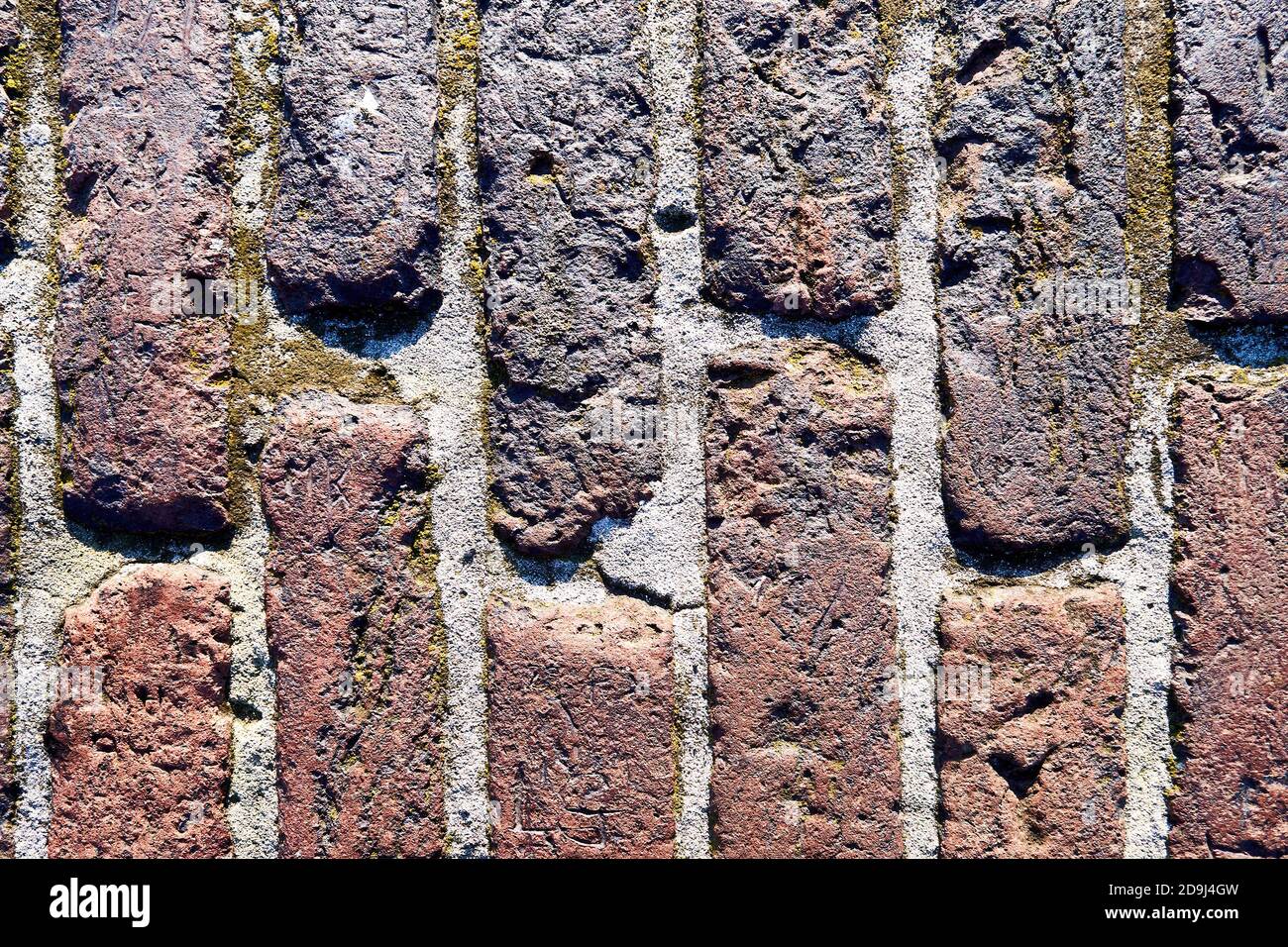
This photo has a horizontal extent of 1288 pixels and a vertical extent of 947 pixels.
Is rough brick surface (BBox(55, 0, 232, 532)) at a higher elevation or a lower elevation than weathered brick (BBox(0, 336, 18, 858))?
higher

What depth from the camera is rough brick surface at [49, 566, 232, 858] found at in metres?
1.01

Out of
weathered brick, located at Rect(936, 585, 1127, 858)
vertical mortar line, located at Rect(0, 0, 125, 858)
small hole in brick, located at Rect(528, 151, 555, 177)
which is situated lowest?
weathered brick, located at Rect(936, 585, 1127, 858)

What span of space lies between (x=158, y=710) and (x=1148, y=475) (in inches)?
50.6

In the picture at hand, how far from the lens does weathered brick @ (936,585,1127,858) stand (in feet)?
3.30

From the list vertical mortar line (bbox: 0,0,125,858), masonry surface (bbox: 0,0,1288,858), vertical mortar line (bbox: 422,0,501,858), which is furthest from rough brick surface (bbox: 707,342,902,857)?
vertical mortar line (bbox: 0,0,125,858)

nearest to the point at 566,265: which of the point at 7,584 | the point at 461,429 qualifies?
the point at 461,429

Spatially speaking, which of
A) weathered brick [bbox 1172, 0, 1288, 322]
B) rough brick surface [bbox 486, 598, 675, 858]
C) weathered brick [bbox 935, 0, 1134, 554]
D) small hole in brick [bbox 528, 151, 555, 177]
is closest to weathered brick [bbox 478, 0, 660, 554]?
small hole in brick [bbox 528, 151, 555, 177]

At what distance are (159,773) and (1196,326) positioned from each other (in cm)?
143

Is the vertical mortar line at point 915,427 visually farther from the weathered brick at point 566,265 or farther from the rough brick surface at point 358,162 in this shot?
the rough brick surface at point 358,162

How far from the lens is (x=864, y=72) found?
3.34 feet

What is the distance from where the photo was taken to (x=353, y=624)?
39.4 inches

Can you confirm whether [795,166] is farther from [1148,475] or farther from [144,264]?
[144,264]

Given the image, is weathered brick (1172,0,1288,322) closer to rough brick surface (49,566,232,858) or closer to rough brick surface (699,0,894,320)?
rough brick surface (699,0,894,320)

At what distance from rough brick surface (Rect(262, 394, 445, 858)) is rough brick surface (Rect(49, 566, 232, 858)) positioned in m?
0.10
